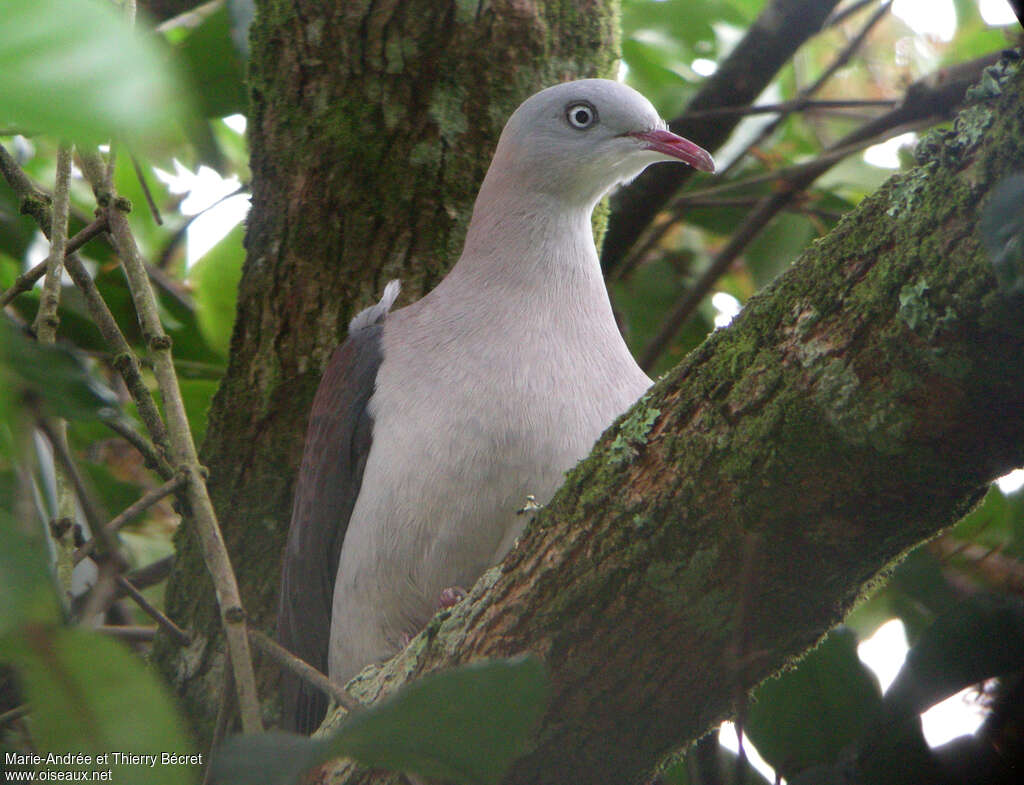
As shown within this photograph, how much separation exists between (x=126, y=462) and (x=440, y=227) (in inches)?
58.9

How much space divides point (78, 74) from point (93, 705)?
1.54 ft

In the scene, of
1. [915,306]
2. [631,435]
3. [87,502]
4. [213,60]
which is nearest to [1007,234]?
[915,306]

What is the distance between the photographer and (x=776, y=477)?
1258 millimetres

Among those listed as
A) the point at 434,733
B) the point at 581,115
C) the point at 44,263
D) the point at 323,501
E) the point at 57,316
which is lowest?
the point at 434,733

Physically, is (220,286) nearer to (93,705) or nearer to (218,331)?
(218,331)

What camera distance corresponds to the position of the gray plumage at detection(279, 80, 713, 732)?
1991 millimetres

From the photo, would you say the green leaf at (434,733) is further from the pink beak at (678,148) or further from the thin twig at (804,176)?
the thin twig at (804,176)

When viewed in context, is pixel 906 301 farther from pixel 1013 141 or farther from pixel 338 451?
pixel 338 451

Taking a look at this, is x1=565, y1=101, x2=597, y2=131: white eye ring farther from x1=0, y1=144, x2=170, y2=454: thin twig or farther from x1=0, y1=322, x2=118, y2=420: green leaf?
x1=0, y1=322, x2=118, y2=420: green leaf

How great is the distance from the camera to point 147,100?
52 centimetres

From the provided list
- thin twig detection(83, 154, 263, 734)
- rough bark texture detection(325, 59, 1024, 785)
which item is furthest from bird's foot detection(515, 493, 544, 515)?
thin twig detection(83, 154, 263, 734)

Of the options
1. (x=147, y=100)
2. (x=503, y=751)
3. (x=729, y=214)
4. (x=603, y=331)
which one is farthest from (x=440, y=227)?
(x=147, y=100)

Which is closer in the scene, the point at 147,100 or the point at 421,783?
the point at 147,100

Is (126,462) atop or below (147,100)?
atop
